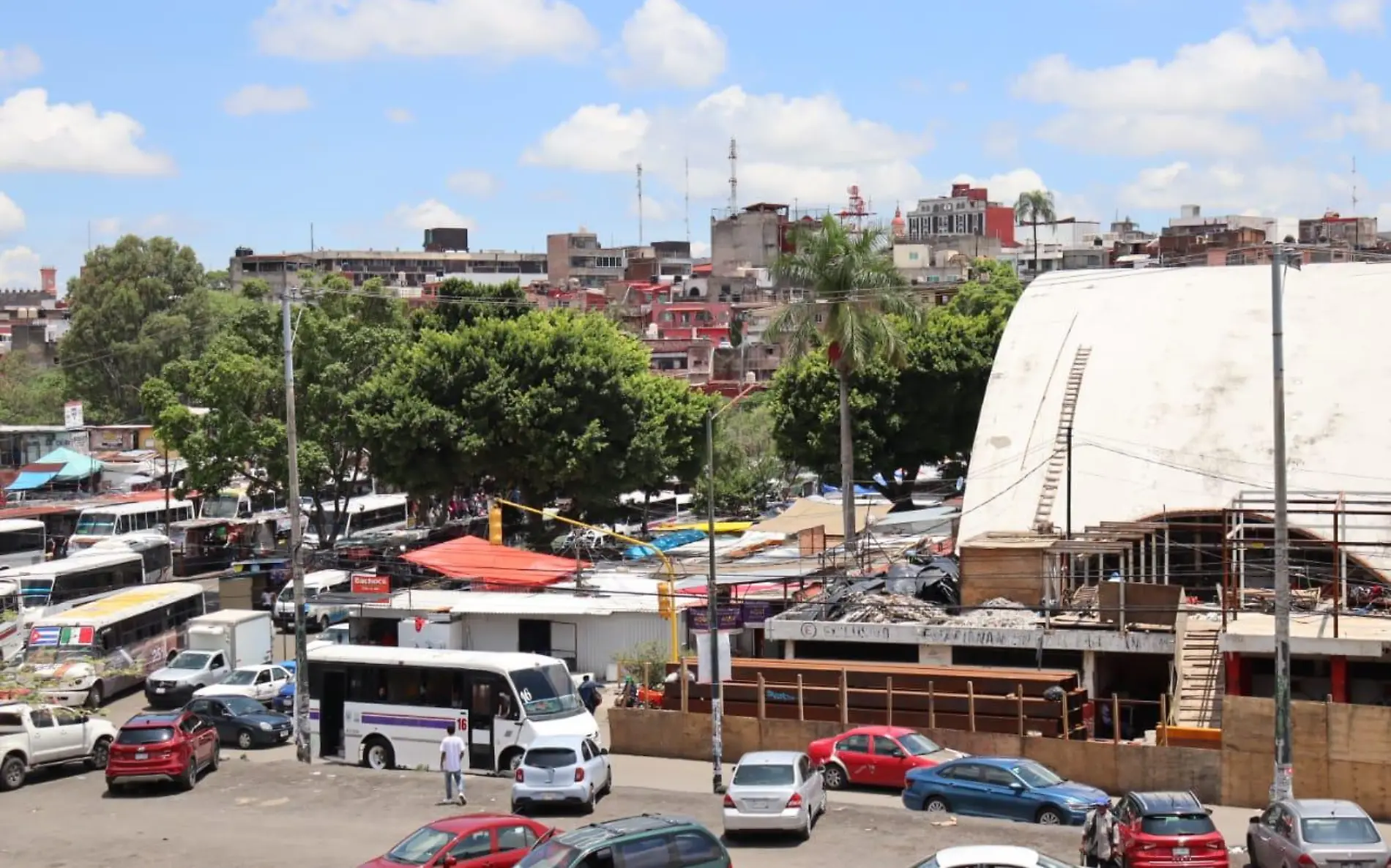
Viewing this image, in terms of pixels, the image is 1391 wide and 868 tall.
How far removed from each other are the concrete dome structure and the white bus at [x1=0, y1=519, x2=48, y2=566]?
3289 centimetres

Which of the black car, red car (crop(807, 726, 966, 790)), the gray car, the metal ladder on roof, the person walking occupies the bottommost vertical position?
the black car

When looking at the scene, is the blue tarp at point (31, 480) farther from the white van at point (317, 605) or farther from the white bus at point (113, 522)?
the white van at point (317, 605)

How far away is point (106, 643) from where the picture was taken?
4012cm

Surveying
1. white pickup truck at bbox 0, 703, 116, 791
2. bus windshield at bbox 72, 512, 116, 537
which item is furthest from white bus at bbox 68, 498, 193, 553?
white pickup truck at bbox 0, 703, 116, 791

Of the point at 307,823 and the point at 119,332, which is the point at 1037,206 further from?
the point at 307,823

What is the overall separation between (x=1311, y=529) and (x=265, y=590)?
32511 millimetres

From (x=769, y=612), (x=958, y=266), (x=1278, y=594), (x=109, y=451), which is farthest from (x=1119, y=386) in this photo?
(x=958, y=266)

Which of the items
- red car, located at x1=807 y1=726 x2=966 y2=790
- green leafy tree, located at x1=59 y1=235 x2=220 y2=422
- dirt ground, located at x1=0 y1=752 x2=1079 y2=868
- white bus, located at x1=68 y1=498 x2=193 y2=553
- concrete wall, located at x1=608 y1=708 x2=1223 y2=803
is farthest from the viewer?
green leafy tree, located at x1=59 y1=235 x2=220 y2=422

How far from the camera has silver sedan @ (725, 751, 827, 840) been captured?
73.2 feet

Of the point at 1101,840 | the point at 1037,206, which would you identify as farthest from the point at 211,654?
the point at 1037,206

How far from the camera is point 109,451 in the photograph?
305ft

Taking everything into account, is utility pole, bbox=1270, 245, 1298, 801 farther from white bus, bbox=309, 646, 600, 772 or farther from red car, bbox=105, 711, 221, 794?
red car, bbox=105, 711, 221, 794

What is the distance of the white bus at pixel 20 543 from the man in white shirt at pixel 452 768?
35881 millimetres

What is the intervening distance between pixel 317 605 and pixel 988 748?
75.3 ft
